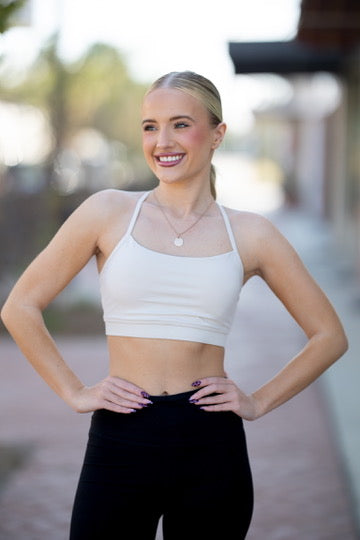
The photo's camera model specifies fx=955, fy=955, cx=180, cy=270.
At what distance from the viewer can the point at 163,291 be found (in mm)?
2521

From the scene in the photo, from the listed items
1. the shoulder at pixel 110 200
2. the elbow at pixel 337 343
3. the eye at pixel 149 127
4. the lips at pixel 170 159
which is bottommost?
the elbow at pixel 337 343

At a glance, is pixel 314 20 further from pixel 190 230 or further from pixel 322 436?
pixel 190 230

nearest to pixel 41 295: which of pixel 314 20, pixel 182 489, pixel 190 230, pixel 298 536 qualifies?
pixel 190 230

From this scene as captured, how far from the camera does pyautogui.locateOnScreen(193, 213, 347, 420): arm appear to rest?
264 centimetres

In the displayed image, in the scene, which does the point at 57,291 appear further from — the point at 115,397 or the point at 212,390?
the point at 212,390

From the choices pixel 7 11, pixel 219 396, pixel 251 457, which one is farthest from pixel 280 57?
pixel 219 396

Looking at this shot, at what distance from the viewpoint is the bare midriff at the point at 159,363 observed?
256 cm

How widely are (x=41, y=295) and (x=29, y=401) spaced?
5254mm

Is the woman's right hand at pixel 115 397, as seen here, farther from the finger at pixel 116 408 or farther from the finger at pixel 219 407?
the finger at pixel 219 407

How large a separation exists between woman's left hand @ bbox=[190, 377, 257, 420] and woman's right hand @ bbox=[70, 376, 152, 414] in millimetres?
141

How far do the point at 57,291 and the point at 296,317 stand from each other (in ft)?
2.31

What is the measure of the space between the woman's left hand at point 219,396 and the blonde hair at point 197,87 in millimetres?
720

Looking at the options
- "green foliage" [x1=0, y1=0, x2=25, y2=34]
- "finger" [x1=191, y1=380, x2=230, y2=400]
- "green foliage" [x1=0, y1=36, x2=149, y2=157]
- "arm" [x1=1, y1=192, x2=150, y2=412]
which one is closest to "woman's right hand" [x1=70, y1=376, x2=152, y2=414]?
"arm" [x1=1, y1=192, x2=150, y2=412]

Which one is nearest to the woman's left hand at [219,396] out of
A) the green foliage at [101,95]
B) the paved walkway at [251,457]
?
the paved walkway at [251,457]
